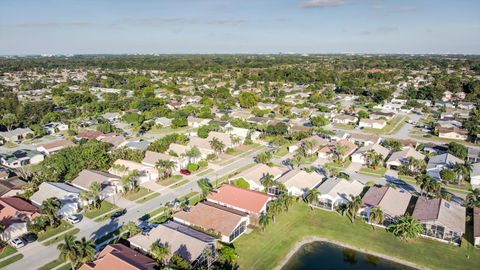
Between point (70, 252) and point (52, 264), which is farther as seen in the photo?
point (52, 264)

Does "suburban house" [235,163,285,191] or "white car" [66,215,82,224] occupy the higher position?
"suburban house" [235,163,285,191]

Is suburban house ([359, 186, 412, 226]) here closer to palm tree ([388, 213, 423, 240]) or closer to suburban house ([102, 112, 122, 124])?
palm tree ([388, 213, 423, 240])

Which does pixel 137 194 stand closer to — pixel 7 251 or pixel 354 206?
pixel 7 251

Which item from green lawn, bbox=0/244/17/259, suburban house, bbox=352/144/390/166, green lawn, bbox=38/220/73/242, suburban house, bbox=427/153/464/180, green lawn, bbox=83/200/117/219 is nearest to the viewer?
green lawn, bbox=0/244/17/259

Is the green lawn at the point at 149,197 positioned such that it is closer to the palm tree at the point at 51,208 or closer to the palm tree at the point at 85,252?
the palm tree at the point at 51,208

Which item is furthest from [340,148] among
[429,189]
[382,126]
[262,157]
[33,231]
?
[33,231]

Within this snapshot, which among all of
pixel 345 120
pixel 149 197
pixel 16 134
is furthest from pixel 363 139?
pixel 16 134

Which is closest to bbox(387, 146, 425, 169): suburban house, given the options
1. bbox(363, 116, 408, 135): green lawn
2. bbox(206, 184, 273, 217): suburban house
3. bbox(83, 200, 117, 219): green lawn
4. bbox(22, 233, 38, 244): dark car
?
bbox(363, 116, 408, 135): green lawn
